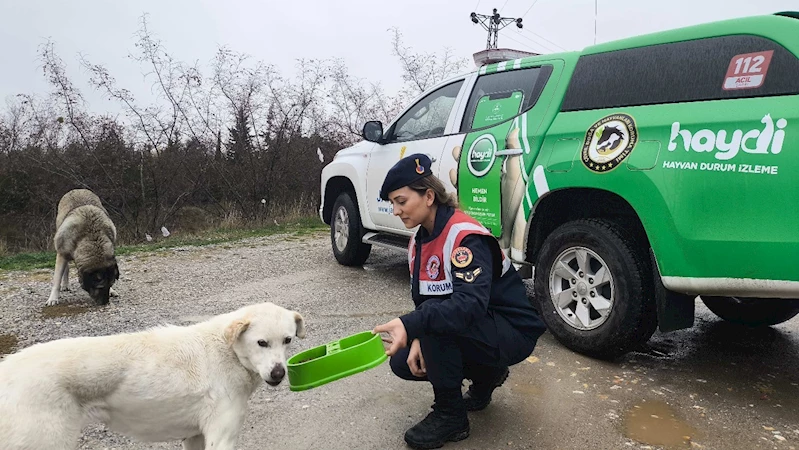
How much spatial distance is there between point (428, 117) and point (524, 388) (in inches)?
121

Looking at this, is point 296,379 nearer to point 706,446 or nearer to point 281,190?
point 706,446

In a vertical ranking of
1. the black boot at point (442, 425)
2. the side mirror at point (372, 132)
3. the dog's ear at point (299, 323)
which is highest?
the side mirror at point (372, 132)

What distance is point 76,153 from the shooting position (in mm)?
11258

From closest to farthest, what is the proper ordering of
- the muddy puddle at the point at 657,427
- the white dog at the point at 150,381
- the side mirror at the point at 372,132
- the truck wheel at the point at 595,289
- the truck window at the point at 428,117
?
the white dog at the point at 150,381 → the muddy puddle at the point at 657,427 → the truck wheel at the point at 595,289 → the truck window at the point at 428,117 → the side mirror at the point at 372,132

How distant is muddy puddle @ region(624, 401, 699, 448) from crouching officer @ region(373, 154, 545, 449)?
0.72 m

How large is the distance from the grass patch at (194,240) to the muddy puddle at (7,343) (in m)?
3.51

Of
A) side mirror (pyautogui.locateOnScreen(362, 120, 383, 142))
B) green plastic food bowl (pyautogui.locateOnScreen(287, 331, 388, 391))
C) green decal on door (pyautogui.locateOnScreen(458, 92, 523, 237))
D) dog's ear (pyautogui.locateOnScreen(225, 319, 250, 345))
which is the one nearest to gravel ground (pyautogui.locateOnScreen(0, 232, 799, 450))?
green plastic food bowl (pyautogui.locateOnScreen(287, 331, 388, 391))

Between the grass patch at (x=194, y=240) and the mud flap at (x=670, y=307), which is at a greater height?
the mud flap at (x=670, y=307)

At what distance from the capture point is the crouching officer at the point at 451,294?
2.61 meters

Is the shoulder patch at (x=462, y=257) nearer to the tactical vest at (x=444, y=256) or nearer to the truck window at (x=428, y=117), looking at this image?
the tactical vest at (x=444, y=256)

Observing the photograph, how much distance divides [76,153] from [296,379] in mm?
10936

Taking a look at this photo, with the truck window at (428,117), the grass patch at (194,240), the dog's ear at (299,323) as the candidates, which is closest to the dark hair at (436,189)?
the dog's ear at (299,323)

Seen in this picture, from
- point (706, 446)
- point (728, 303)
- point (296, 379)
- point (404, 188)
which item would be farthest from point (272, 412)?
point (728, 303)

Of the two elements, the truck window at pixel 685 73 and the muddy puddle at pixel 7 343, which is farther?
the muddy puddle at pixel 7 343
